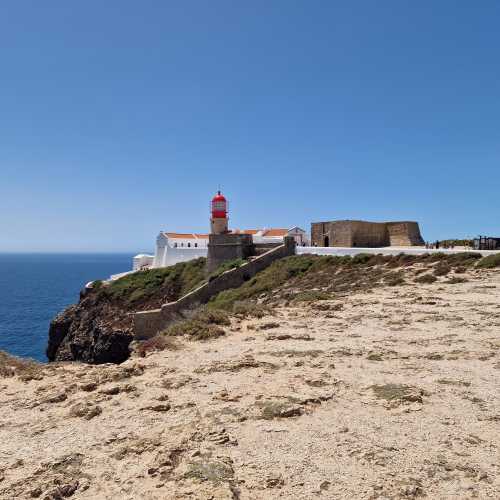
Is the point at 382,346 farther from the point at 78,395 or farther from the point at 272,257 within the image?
the point at 272,257

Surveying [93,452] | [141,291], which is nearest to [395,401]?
[93,452]

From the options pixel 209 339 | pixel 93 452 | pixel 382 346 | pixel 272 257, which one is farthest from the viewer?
pixel 272 257

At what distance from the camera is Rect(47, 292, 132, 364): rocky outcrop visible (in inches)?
1260

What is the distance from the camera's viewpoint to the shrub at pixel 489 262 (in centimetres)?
1917

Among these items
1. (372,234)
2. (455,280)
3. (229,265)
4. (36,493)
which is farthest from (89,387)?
(372,234)

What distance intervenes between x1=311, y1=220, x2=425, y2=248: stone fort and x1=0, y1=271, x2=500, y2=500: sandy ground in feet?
86.1

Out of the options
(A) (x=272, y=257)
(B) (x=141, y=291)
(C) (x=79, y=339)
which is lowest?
(C) (x=79, y=339)

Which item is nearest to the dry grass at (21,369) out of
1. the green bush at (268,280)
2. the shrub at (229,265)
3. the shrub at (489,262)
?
the green bush at (268,280)

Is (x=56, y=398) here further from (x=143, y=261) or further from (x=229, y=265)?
(x=143, y=261)

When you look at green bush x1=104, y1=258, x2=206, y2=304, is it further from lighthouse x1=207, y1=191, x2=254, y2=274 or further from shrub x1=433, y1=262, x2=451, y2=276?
shrub x1=433, y1=262, x2=451, y2=276

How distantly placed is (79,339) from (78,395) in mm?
33730

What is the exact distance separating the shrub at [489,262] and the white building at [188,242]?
2784cm

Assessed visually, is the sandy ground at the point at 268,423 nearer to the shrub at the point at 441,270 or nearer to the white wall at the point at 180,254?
the shrub at the point at 441,270

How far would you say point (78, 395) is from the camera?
6.49 metres
